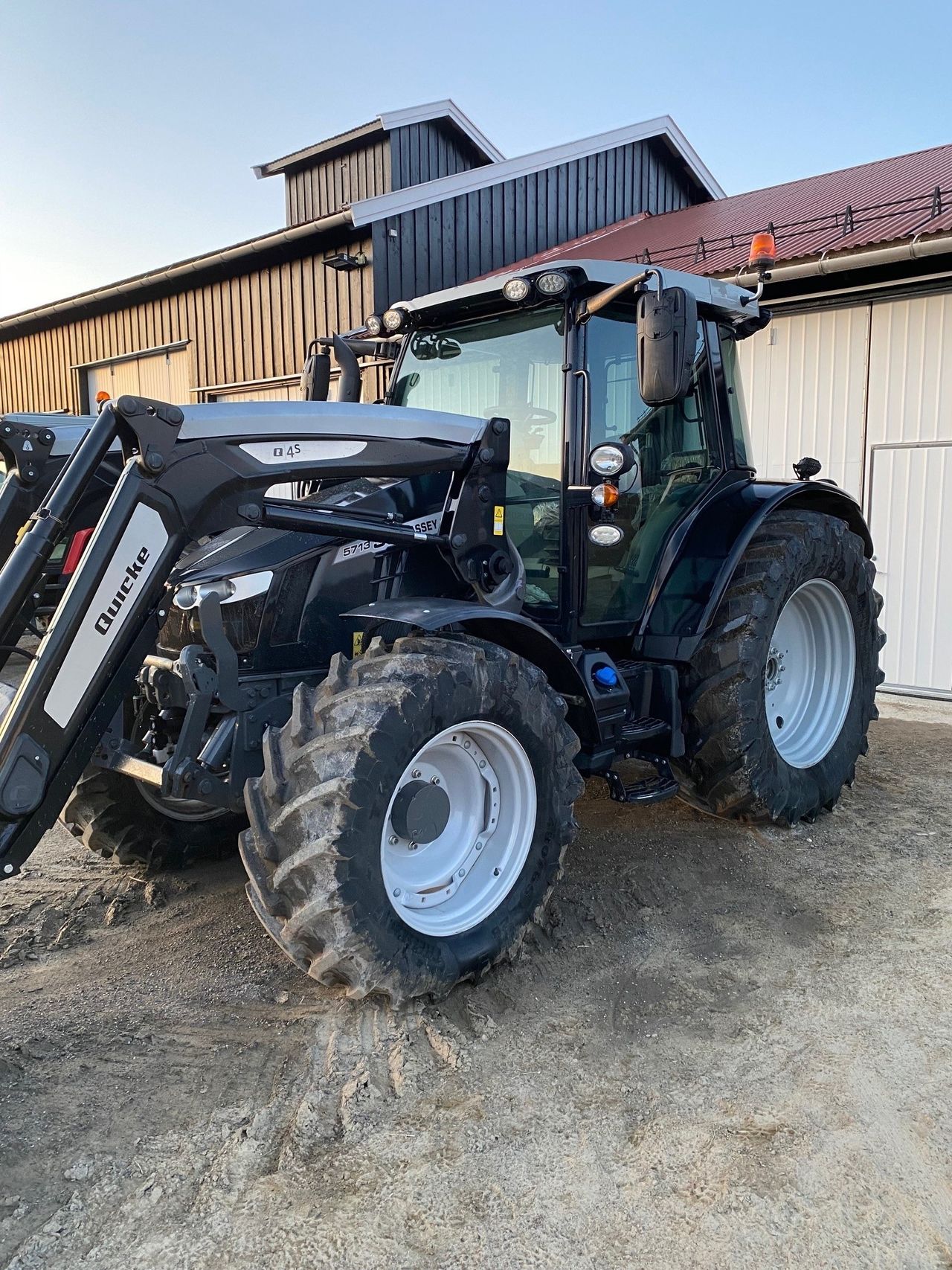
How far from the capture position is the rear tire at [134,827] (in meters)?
3.47

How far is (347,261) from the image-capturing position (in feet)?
33.6

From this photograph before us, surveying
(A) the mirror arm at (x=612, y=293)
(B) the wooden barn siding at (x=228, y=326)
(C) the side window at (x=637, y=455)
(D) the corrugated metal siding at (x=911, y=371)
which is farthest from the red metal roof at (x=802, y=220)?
(A) the mirror arm at (x=612, y=293)

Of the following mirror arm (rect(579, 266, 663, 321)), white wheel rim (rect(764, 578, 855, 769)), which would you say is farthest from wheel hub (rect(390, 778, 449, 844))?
white wheel rim (rect(764, 578, 855, 769))

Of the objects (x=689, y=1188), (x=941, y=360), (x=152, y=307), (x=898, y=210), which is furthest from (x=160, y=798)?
(x=152, y=307)

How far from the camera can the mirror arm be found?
3.38 m

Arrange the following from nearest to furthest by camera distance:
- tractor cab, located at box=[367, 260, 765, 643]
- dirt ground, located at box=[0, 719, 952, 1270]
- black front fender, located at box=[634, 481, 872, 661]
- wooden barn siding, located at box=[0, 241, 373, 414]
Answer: dirt ground, located at box=[0, 719, 952, 1270] → tractor cab, located at box=[367, 260, 765, 643] → black front fender, located at box=[634, 481, 872, 661] → wooden barn siding, located at box=[0, 241, 373, 414]

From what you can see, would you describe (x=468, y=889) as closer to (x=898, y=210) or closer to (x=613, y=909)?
(x=613, y=909)

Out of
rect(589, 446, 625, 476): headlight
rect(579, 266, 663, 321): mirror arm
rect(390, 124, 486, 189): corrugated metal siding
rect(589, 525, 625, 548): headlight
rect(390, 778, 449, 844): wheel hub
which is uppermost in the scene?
rect(390, 124, 486, 189): corrugated metal siding

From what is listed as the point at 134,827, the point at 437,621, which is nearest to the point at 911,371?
the point at 437,621

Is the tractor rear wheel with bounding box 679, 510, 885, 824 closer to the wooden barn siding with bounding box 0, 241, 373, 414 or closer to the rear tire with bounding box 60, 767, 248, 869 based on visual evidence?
the rear tire with bounding box 60, 767, 248, 869

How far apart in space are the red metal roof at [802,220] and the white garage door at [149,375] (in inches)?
195

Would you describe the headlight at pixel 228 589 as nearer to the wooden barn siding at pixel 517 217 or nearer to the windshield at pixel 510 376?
the windshield at pixel 510 376

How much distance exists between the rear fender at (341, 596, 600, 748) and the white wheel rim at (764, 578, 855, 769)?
4.71 ft

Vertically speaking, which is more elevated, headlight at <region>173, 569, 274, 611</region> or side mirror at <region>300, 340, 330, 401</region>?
side mirror at <region>300, 340, 330, 401</region>
